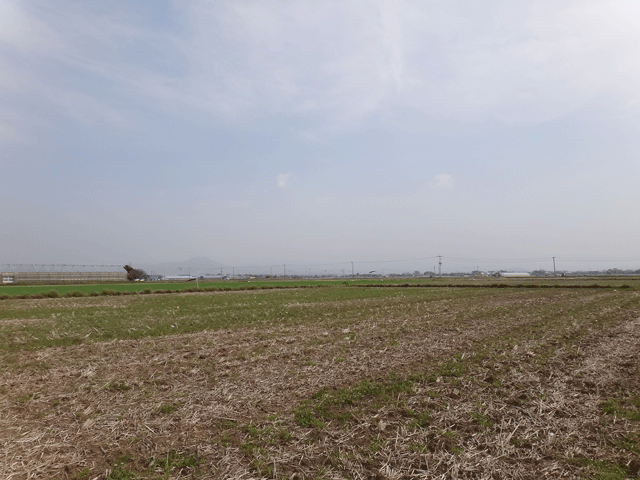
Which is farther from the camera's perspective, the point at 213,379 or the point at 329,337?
the point at 329,337

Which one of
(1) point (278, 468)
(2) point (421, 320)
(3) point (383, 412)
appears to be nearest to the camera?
(1) point (278, 468)

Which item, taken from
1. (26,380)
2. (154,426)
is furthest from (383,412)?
(26,380)

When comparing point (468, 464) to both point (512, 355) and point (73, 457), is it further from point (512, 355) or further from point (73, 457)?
point (512, 355)

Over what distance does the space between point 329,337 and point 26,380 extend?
10164mm

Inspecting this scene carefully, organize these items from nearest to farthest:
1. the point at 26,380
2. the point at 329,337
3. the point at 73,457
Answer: the point at 73,457
the point at 26,380
the point at 329,337

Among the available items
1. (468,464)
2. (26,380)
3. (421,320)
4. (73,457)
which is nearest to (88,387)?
(26,380)

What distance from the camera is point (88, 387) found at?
9164 mm

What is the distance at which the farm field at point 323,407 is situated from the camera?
216 inches

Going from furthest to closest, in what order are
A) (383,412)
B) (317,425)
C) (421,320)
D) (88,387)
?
1. (421,320)
2. (88,387)
3. (383,412)
4. (317,425)

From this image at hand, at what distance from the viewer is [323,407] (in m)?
7.57

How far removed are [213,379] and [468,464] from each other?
261 inches

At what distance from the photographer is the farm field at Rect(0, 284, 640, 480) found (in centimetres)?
549

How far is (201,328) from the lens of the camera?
18328 mm

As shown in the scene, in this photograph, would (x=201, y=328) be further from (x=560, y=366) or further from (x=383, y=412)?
(x=560, y=366)
